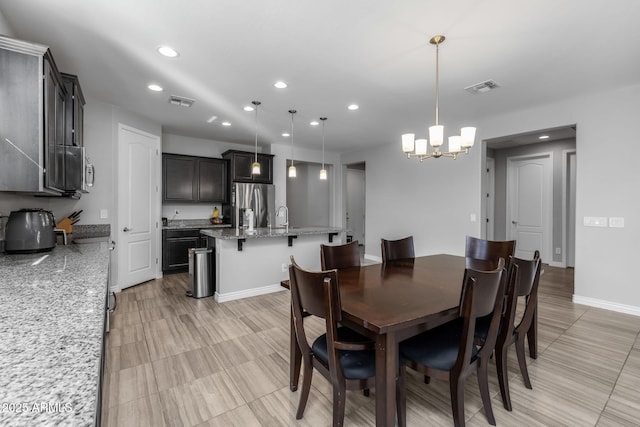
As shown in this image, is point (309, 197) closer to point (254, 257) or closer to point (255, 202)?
point (255, 202)

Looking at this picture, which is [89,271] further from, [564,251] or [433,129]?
Answer: [564,251]

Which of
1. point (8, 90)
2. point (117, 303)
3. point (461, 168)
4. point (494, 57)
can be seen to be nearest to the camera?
point (8, 90)

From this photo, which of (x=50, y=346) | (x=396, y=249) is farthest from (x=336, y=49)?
(x=50, y=346)

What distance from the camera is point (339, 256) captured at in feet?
7.80

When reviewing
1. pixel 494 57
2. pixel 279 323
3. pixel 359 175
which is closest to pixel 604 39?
pixel 494 57

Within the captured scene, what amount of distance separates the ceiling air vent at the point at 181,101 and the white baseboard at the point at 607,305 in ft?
18.0

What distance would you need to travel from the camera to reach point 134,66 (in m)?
2.88

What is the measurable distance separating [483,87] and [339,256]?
259cm

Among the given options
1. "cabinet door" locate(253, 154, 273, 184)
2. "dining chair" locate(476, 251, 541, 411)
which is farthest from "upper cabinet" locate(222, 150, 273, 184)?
"dining chair" locate(476, 251, 541, 411)

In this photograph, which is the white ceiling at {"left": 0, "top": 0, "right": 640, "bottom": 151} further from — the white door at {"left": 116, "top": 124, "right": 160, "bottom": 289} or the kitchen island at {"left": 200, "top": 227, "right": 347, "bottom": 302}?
the kitchen island at {"left": 200, "top": 227, "right": 347, "bottom": 302}

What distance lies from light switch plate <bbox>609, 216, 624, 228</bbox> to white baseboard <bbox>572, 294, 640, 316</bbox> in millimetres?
915

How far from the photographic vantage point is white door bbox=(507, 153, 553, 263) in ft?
19.6

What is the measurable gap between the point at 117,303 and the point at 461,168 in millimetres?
5279

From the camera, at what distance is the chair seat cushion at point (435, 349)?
156cm
